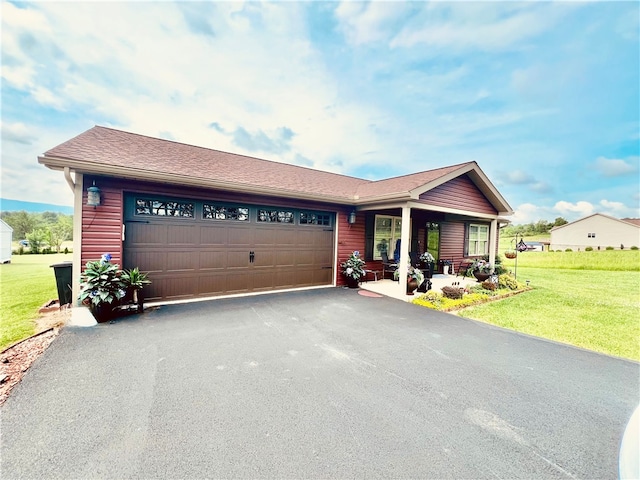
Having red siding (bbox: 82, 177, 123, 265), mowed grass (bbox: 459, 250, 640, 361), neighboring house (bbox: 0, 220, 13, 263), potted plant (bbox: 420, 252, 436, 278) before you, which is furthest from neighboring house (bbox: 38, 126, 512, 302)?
neighboring house (bbox: 0, 220, 13, 263)

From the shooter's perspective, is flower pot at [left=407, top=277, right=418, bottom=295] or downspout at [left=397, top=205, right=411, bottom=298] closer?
downspout at [left=397, top=205, right=411, bottom=298]

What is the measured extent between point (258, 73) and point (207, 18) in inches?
100

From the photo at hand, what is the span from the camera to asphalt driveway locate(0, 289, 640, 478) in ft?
5.59

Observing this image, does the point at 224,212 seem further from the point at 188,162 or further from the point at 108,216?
the point at 108,216

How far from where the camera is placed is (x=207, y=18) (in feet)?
23.0

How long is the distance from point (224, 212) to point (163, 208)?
4.16 ft

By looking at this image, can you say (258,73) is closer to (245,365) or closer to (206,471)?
(245,365)

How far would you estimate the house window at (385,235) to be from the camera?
8.78m

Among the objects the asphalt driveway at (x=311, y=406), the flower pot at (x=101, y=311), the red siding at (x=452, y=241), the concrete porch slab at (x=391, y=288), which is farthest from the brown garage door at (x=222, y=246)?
the red siding at (x=452, y=241)

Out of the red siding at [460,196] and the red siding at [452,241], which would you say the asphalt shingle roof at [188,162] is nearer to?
the red siding at [460,196]

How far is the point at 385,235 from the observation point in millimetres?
9070

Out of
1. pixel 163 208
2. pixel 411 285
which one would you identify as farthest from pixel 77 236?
pixel 411 285

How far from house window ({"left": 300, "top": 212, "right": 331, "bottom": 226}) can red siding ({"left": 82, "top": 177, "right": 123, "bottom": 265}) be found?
4.18 m

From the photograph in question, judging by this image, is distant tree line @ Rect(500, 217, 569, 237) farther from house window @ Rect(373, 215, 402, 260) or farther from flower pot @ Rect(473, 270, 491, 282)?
house window @ Rect(373, 215, 402, 260)
